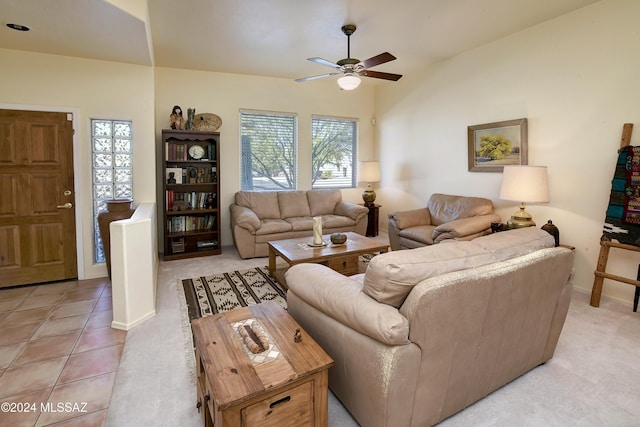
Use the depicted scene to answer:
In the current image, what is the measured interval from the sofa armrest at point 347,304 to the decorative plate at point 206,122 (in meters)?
3.62

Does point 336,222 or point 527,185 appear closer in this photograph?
point 527,185

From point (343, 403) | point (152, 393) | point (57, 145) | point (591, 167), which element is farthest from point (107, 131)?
point (591, 167)

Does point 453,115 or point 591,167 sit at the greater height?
point 453,115

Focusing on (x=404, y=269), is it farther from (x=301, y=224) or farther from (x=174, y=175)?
(x=174, y=175)

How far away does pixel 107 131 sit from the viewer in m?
3.88

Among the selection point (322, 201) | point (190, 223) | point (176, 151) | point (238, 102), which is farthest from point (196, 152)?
point (322, 201)

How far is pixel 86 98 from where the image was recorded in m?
3.72

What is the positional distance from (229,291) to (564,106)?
404cm

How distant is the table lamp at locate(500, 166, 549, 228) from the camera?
11.2ft

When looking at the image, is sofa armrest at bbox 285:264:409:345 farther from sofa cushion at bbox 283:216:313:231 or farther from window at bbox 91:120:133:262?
window at bbox 91:120:133:262

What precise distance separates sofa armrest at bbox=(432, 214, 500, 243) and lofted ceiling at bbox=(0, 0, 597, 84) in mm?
2160

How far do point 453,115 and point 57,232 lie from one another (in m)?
5.26

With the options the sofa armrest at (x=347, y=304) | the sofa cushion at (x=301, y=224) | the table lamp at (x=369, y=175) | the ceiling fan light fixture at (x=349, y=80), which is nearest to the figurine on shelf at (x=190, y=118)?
the sofa cushion at (x=301, y=224)

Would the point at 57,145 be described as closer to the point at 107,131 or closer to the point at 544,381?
the point at 107,131
